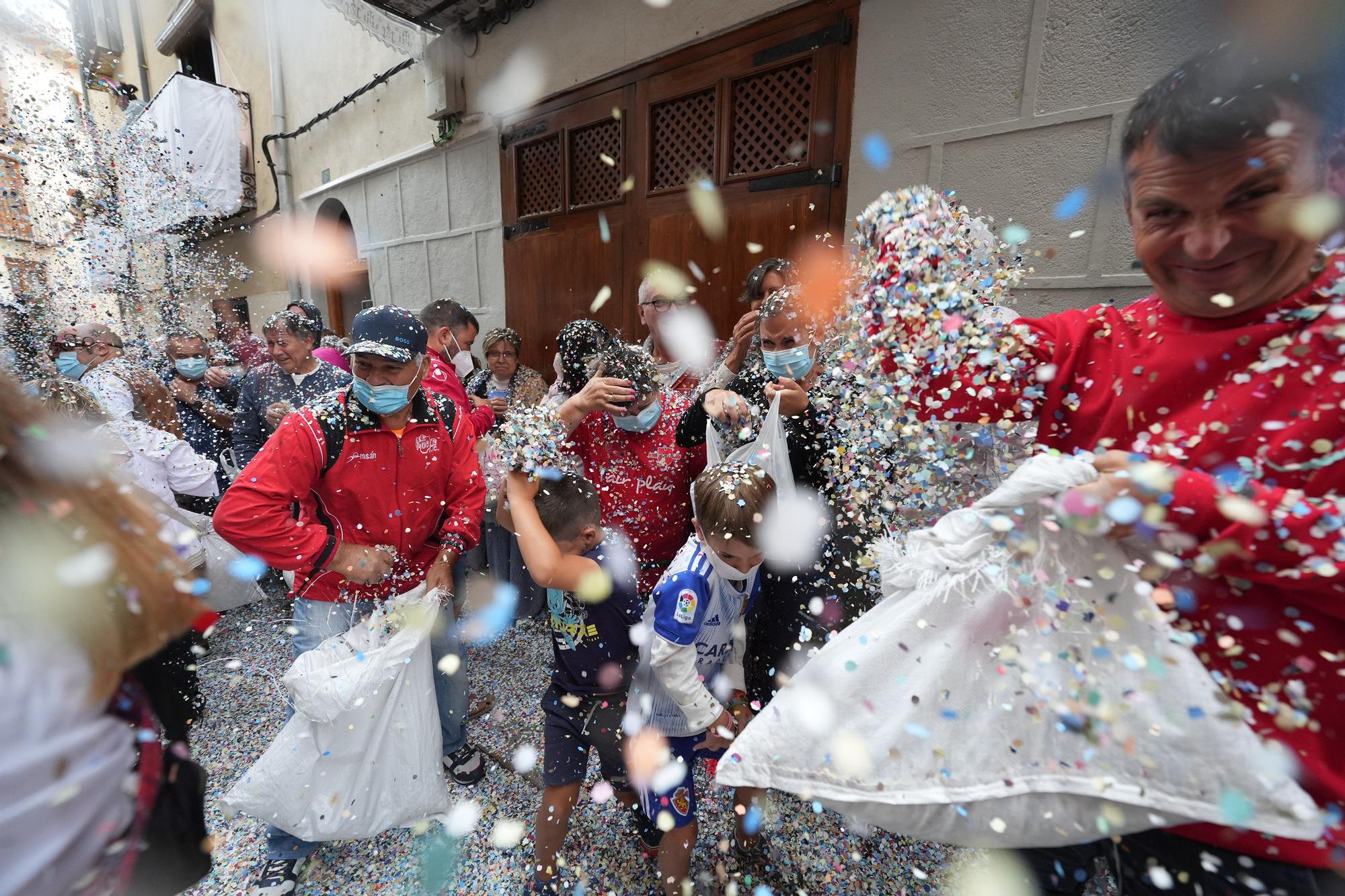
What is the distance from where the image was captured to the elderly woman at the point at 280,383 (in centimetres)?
339

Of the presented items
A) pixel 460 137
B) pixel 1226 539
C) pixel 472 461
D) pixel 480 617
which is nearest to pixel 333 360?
pixel 480 617

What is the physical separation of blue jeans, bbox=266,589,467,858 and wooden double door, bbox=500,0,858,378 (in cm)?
311

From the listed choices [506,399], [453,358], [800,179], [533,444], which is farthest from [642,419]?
[453,358]

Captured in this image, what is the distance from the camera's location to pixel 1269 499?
75 centimetres

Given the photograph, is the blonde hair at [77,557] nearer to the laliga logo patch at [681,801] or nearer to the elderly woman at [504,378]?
the laliga logo patch at [681,801]

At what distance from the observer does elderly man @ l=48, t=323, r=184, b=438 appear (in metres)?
3.34

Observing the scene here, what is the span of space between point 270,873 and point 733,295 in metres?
4.05

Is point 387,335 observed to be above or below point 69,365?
above

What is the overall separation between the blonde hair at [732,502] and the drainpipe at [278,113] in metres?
10.1

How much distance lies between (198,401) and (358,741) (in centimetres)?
363

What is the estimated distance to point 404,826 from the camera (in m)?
2.17

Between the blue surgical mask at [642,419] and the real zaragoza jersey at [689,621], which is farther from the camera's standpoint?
the blue surgical mask at [642,419]

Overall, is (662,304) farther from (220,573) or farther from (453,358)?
(220,573)

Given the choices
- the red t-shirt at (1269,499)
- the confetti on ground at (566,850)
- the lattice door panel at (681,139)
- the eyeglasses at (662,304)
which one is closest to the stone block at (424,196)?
the lattice door panel at (681,139)
